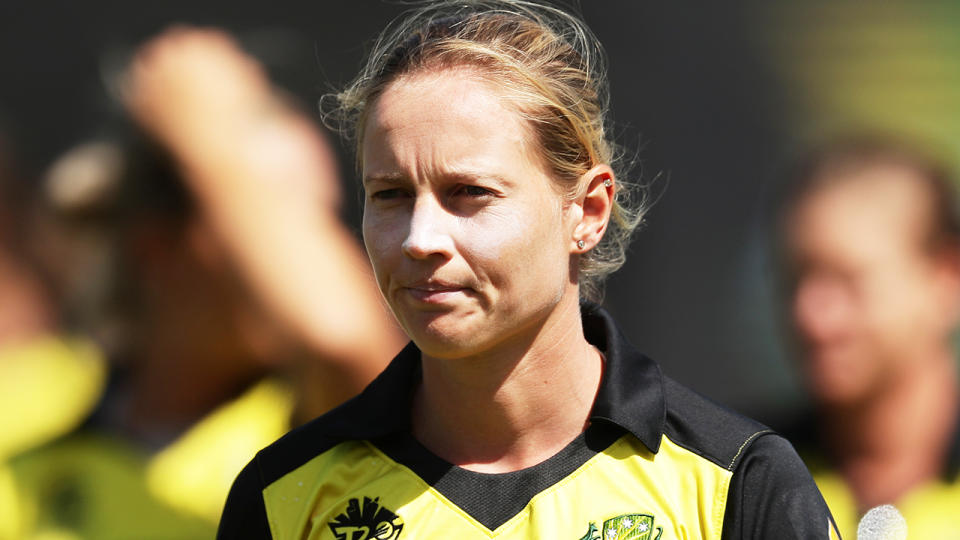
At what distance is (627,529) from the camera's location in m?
1.68

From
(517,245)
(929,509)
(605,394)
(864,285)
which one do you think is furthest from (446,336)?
(929,509)

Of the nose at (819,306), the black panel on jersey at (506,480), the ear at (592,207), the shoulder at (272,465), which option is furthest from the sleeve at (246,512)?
the nose at (819,306)

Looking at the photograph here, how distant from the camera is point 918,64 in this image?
3.71 meters

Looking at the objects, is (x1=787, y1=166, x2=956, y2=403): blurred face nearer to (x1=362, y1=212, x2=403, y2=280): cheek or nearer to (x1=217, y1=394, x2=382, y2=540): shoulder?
(x1=217, y1=394, x2=382, y2=540): shoulder

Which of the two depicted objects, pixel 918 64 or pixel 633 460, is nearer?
pixel 633 460

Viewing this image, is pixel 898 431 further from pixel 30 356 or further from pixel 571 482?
pixel 30 356

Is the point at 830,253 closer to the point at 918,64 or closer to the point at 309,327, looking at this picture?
the point at 918,64

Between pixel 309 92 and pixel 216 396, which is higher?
pixel 309 92

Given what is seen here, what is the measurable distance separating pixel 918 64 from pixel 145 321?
102 inches

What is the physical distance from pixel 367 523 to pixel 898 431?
2387 mm

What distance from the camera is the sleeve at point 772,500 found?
5.35 ft

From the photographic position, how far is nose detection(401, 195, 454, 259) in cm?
166

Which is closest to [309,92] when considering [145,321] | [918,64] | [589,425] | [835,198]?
[145,321]

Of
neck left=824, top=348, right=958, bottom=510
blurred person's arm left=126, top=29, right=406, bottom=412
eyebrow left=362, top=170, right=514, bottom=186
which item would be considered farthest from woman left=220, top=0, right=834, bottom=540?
neck left=824, top=348, right=958, bottom=510
